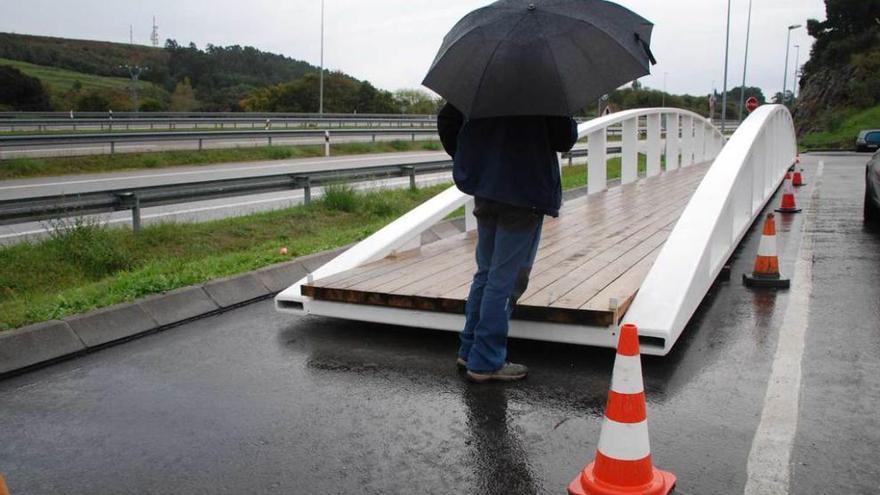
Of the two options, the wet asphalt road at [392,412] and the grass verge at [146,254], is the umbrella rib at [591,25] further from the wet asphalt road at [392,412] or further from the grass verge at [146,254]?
the grass verge at [146,254]

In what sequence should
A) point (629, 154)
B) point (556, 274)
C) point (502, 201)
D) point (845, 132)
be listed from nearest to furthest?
1. point (502, 201)
2. point (556, 274)
3. point (629, 154)
4. point (845, 132)

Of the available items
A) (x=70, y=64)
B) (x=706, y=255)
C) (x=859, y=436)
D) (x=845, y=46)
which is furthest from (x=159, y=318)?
(x=70, y=64)

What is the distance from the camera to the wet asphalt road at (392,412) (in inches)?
136

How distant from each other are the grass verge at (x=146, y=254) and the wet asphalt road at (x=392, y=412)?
2.23 feet

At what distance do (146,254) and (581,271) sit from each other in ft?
16.8

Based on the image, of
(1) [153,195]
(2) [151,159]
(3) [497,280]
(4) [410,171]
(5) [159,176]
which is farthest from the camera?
(2) [151,159]

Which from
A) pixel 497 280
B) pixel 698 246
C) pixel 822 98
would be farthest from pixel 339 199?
pixel 822 98

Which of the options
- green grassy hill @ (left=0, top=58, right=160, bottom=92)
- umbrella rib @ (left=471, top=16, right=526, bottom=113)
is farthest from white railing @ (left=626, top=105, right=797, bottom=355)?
green grassy hill @ (left=0, top=58, right=160, bottom=92)

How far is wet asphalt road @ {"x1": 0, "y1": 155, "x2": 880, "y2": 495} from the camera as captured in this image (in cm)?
344

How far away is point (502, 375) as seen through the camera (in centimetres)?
462

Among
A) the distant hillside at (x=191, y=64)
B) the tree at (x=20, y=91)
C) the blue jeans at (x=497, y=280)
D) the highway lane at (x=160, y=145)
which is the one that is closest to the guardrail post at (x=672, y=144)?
the blue jeans at (x=497, y=280)

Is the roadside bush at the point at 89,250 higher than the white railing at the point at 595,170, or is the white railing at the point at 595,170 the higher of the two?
the white railing at the point at 595,170

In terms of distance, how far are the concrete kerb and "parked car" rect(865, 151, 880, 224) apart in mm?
6782

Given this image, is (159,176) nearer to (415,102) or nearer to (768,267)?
(768,267)
